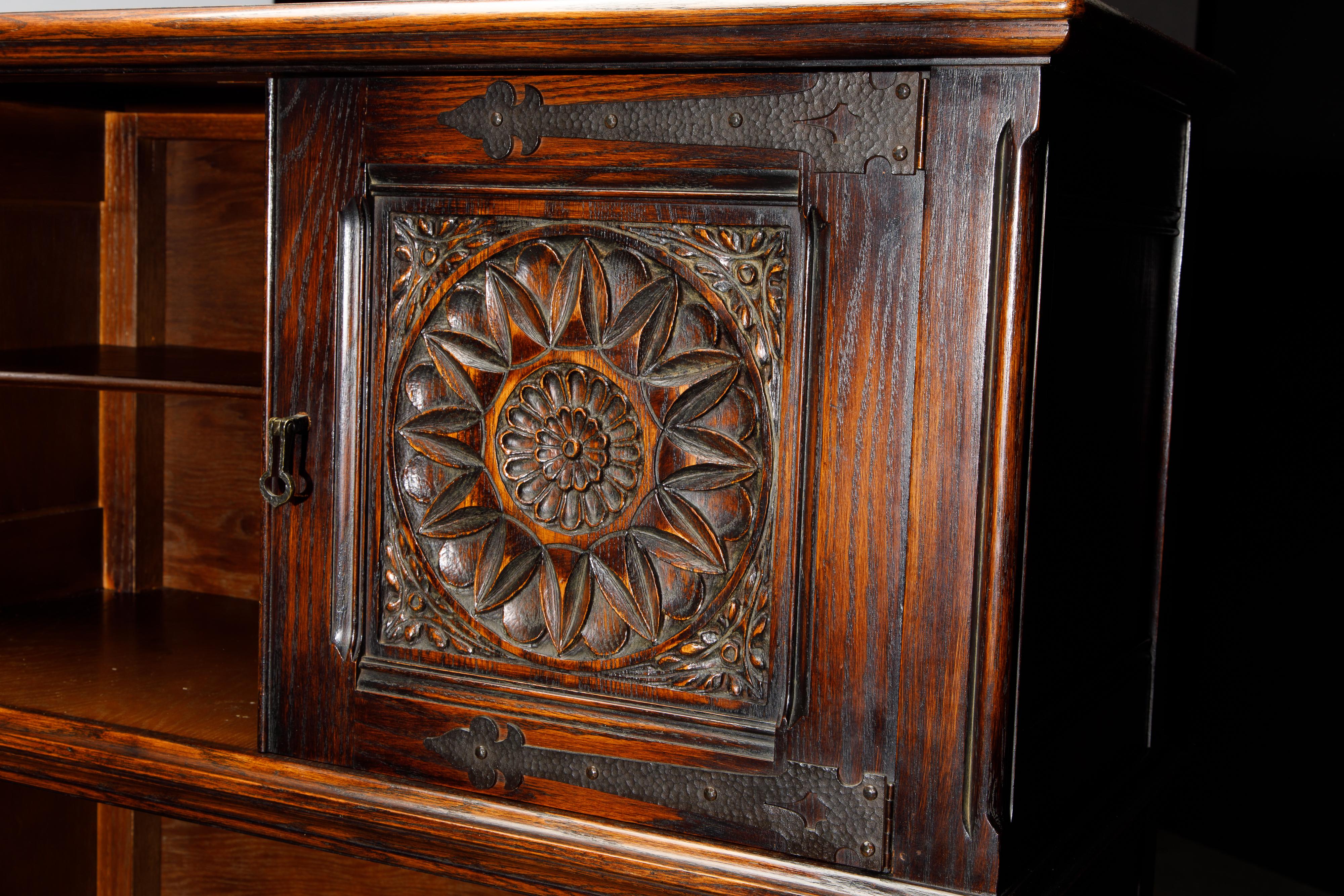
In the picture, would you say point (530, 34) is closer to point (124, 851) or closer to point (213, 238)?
point (213, 238)

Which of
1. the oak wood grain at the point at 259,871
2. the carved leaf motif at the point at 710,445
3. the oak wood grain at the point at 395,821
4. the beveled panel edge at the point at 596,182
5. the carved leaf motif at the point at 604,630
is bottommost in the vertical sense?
the oak wood grain at the point at 259,871

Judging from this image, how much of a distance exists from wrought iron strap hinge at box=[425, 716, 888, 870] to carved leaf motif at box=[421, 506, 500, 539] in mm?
159

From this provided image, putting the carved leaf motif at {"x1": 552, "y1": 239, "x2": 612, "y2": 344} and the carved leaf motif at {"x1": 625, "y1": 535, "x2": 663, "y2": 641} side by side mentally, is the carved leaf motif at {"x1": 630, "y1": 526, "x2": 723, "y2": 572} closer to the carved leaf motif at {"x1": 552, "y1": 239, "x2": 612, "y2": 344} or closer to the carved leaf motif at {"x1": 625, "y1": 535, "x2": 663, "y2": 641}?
the carved leaf motif at {"x1": 625, "y1": 535, "x2": 663, "y2": 641}

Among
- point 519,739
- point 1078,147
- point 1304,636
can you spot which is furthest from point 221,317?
point 1304,636

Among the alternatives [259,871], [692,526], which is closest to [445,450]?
[692,526]

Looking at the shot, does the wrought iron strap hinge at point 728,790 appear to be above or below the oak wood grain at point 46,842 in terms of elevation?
above

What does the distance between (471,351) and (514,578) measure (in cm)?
19

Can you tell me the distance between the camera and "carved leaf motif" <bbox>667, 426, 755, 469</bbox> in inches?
42.9

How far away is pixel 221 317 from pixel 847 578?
1.07 metres

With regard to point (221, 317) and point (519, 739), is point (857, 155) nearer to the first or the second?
point (519, 739)

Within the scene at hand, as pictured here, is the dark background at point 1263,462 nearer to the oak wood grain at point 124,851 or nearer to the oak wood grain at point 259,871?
the oak wood grain at point 259,871

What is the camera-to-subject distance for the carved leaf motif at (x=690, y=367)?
42.9 inches

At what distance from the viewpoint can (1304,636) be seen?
1.62m

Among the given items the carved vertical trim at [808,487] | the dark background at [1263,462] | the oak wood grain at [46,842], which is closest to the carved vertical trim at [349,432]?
the carved vertical trim at [808,487]
